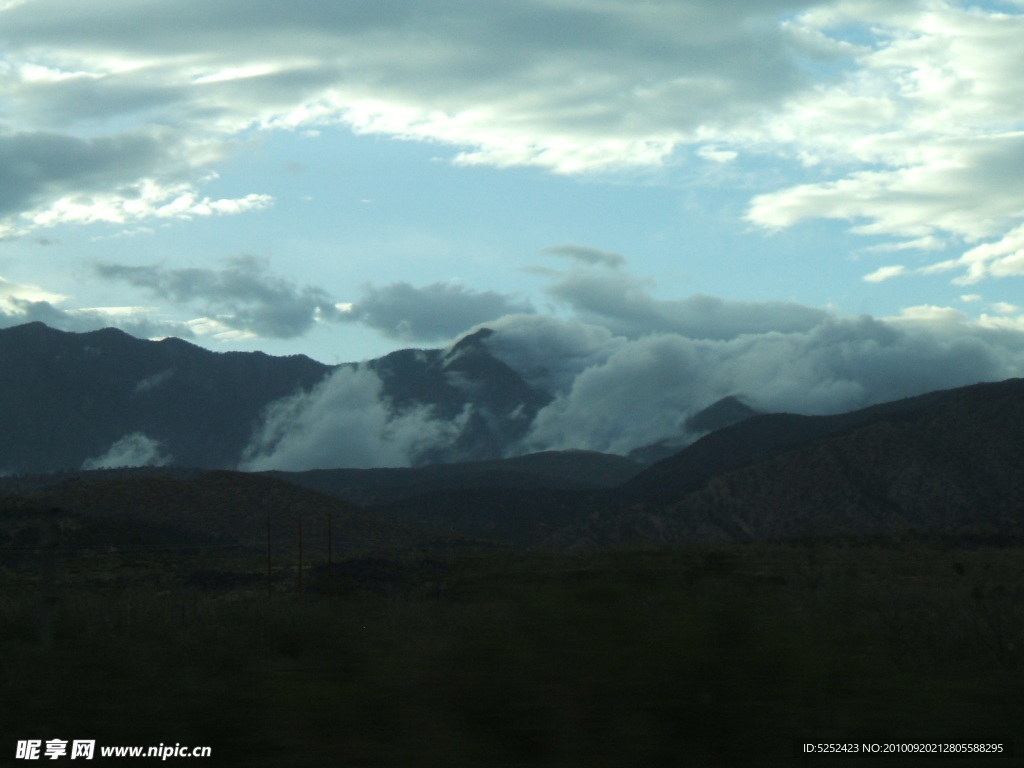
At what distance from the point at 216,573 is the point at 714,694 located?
102ft

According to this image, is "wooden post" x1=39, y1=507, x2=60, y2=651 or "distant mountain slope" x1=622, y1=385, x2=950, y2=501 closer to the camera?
"wooden post" x1=39, y1=507, x2=60, y2=651

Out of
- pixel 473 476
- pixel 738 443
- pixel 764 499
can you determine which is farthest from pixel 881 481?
pixel 473 476

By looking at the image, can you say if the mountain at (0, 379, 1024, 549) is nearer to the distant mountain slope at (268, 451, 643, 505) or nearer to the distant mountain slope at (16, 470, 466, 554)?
the distant mountain slope at (16, 470, 466, 554)

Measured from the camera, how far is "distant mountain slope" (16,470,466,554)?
6141cm

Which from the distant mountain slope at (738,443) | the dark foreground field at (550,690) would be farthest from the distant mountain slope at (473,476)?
the dark foreground field at (550,690)

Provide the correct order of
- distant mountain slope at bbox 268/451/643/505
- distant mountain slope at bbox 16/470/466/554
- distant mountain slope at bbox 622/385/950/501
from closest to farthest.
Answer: distant mountain slope at bbox 16/470/466/554 < distant mountain slope at bbox 622/385/950/501 < distant mountain slope at bbox 268/451/643/505

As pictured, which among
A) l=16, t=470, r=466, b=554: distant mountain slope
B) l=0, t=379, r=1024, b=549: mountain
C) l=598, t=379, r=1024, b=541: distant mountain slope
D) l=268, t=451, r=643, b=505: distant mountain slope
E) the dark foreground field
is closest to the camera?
the dark foreground field

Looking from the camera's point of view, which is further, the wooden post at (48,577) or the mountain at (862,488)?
the mountain at (862,488)

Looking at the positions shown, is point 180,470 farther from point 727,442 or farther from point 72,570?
point 72,570

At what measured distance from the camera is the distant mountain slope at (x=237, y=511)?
6141 cm

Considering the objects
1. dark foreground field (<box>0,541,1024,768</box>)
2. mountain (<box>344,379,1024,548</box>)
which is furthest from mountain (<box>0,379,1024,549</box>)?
dark foreground field (<box>0,541,1024,768</box>)

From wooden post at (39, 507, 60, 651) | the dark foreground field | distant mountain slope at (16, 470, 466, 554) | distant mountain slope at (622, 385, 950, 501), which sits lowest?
the dark foreground field

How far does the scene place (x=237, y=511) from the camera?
66.4 meters

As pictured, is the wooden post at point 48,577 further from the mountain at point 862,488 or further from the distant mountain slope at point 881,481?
the distant mountain slope at point 881,481
